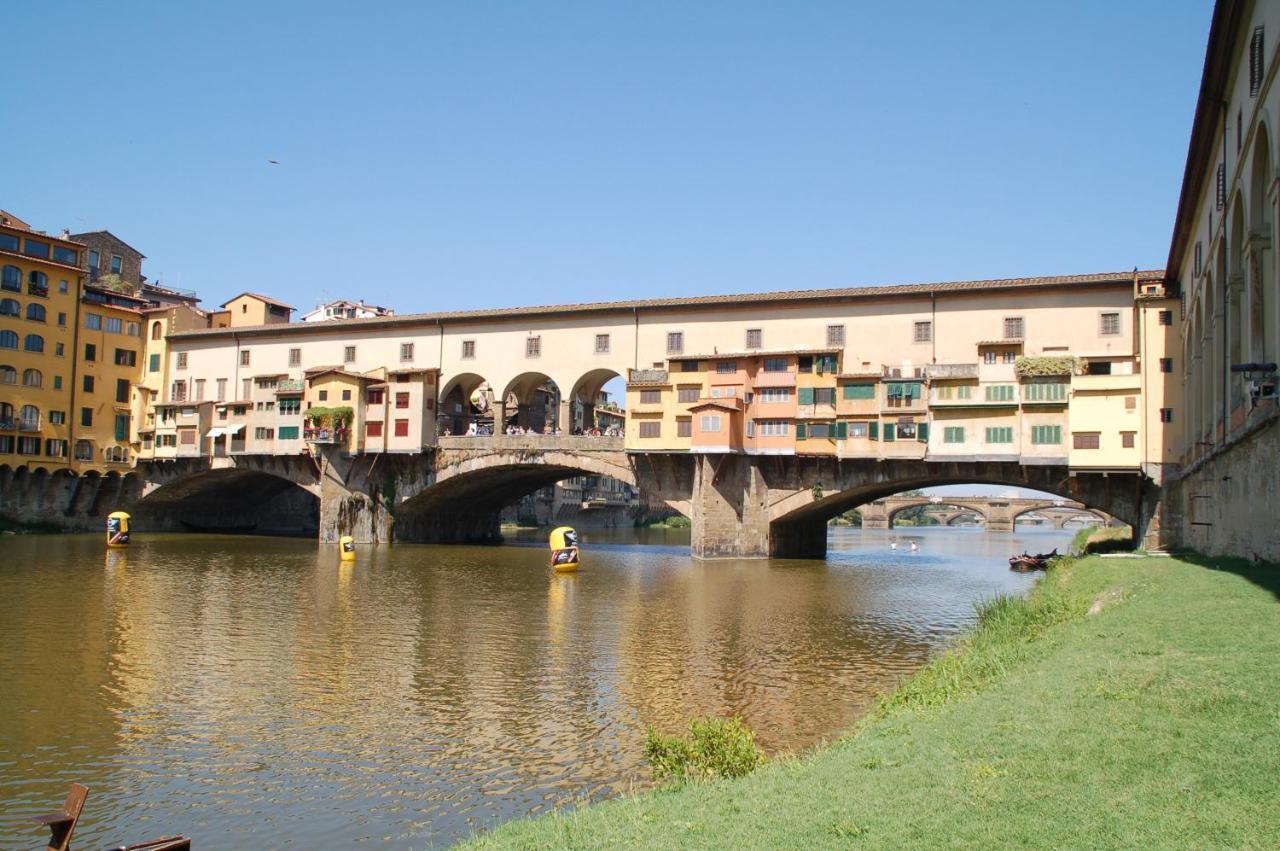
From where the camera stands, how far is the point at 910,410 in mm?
49750

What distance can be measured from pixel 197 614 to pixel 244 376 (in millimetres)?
43852

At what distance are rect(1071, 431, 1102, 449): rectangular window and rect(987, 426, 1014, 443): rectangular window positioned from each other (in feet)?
9.67

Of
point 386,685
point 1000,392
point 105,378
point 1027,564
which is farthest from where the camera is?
point 105,378

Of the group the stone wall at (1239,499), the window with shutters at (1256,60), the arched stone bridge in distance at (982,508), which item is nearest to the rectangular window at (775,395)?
the stone wall at (1239,499)

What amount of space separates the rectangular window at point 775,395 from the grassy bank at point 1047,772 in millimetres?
38404

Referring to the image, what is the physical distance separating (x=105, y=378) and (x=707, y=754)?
70.4 metres

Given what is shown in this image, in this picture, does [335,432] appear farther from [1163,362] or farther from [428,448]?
[1163,362]

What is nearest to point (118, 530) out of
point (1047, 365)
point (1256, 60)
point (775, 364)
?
point (775, 364)

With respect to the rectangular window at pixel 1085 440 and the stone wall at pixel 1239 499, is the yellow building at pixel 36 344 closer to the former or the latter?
the rectangular window at pixel 1085 440

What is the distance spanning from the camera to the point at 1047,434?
46.1m

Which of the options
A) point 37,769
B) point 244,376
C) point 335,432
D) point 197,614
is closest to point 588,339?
point 335,432

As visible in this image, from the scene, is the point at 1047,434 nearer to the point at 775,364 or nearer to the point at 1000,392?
the point at 1000,392

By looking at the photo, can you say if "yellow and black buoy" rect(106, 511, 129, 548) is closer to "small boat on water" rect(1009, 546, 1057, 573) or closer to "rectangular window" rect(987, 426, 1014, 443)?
"rectangular window" rect(987, 426, 1014, 443)

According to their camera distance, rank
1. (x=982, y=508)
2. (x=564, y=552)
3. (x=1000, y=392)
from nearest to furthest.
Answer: (x=564, y=552) → (x=1000, y=392) → (x=982, y=508)
